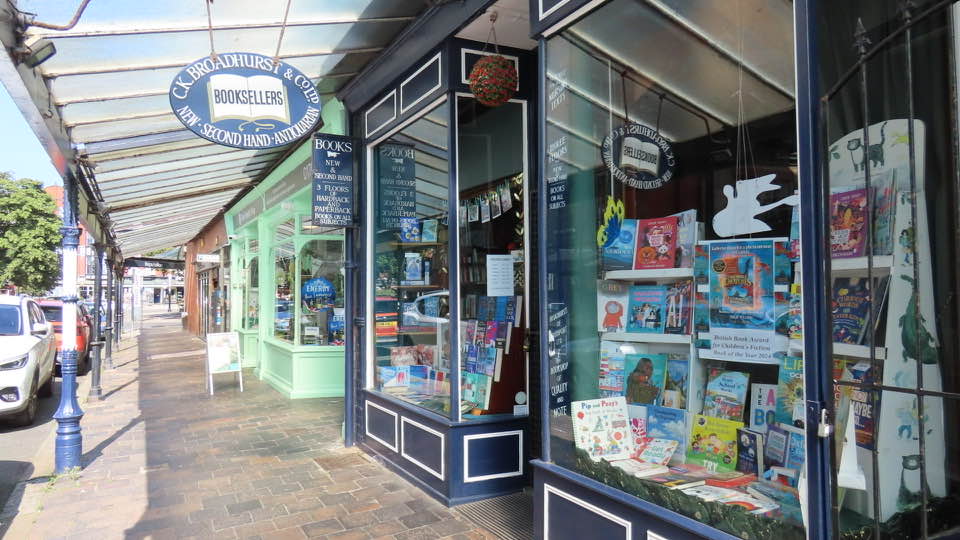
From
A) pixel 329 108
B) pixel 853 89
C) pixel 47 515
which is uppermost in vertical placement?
pixel 329 108

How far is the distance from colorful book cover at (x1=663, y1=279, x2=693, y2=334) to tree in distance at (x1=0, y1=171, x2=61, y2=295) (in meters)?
31.2

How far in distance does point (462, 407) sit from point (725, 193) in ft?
8.35

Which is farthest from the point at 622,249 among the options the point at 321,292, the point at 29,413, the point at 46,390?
the point at 46,390

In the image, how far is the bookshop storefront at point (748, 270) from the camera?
2160 mm

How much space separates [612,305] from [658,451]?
2.91ft

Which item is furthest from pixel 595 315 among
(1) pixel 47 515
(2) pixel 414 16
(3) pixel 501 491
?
(1) pixel 47 515

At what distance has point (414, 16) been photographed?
484 centimetres

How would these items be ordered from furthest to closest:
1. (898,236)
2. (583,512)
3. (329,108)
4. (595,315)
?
(329,108) → (595,315) → (583,512) → (898,236)

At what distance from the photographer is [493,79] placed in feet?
13.5

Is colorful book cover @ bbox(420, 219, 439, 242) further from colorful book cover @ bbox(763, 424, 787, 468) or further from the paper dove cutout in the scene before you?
colorful book cover @ bbox(763, 424, 787, 468)

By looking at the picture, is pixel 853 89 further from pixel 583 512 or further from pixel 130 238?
pixel 130 238

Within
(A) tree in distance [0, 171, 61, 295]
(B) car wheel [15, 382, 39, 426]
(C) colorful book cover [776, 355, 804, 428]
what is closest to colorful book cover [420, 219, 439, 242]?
(C) colorful book cover [776, 355, 804, 428]

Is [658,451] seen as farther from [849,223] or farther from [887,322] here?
[849,223]

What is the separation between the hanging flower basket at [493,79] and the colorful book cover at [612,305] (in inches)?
61.7
